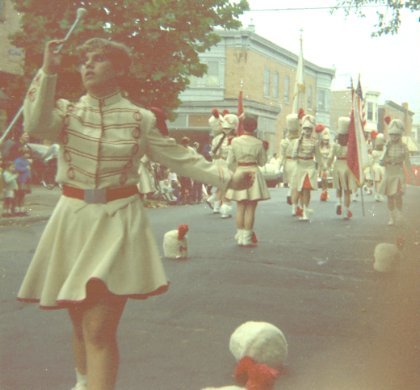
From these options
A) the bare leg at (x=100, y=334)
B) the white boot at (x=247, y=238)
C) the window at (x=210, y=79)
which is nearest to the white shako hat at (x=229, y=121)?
the white boot at (x=247, y=238)

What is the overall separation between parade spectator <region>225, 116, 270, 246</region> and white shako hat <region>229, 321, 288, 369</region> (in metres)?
7.63

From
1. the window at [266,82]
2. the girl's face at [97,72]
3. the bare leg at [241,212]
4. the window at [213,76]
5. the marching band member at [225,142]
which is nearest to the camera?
the girl's face at [97,72]

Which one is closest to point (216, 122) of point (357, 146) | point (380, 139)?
point (357, 146)

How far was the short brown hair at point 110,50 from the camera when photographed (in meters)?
4.38

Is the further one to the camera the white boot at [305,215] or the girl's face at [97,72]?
the white boot at [305,215]

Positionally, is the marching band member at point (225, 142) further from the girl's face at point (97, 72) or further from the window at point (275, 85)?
the window at point (275, 85)

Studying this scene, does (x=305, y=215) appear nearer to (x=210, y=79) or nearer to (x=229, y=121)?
(x=229, y=121)

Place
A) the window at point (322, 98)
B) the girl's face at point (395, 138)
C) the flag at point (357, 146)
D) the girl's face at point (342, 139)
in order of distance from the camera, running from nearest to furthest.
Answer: the flag at point (357, 146), the girl's face at point (395, 138), the girl's face at point (342, 139), the window at point (322, 98)

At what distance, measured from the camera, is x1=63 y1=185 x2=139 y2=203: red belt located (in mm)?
4395

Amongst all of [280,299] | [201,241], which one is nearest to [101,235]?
[280,299]

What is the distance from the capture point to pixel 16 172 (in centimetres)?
1867

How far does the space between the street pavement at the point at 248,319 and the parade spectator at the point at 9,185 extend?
168 inches

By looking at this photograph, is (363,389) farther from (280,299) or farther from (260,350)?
(280,299)

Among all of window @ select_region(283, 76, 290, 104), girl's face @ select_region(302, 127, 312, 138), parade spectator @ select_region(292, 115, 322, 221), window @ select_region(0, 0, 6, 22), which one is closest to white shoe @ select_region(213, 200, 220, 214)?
parade spectator @ select_region(292, 115, 322, 221)
